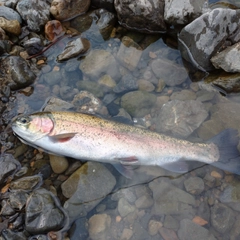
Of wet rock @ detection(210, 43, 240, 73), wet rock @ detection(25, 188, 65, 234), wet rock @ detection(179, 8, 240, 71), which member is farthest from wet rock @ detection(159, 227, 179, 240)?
wet rock @ detection(179, 8, 240, 71)

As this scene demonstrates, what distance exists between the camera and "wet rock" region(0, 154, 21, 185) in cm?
384

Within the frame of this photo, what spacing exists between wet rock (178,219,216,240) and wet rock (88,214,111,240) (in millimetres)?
929

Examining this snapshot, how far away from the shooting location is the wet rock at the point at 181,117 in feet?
13.7

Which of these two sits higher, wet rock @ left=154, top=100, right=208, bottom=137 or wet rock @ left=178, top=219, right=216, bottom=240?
wet rock @ left=154, top=100, right=208, bottom=137

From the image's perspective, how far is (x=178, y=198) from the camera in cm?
379

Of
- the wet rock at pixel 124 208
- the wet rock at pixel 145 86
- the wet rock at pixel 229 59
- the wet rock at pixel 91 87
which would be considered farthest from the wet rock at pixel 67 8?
the wet rock at pixel 124 208

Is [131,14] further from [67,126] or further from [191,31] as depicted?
[67,126]

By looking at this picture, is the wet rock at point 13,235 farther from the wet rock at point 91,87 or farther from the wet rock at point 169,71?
the wet rock at point 169,71

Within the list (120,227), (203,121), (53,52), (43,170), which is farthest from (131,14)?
(120,227)

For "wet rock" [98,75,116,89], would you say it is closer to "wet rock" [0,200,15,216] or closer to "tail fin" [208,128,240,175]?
"tail fin" [208,128,240,175]

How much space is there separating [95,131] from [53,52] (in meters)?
1.90

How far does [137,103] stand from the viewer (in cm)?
446

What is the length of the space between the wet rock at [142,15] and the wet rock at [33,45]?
149cm

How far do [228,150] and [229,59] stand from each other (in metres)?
1.36
